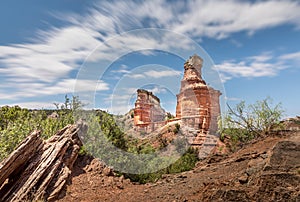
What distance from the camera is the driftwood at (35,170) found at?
1000 cm

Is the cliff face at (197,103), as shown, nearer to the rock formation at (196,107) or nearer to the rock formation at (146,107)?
the rock formation at (196,107)

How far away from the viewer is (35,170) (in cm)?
1100

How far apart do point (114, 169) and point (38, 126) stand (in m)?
10.5

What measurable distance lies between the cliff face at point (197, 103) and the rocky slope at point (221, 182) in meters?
20.5

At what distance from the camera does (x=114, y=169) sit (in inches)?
571

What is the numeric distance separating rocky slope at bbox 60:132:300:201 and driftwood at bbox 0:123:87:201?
0.68 metres

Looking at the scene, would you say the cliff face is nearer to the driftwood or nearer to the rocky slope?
the rocky slope

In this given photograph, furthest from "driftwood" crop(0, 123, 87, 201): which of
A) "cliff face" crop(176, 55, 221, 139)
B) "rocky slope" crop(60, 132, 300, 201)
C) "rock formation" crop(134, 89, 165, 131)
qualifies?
"rock formation" crop(134, 89, 165, 131)

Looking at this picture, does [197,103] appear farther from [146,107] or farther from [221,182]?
[221,182]

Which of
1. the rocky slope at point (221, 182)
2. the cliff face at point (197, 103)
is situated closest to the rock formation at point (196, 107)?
the cliff face at point (197, 103)

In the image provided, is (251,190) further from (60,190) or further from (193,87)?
(193,87)

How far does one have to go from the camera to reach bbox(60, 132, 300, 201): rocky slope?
Result: 17.3 feet

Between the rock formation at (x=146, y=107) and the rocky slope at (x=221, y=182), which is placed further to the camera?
the rock formation at (x=146, y=107)

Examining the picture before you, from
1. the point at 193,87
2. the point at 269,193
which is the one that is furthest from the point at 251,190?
the point at 193,87
